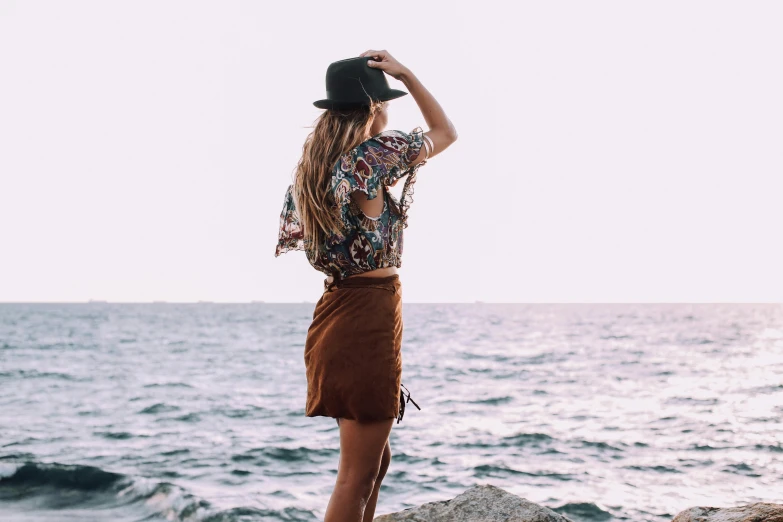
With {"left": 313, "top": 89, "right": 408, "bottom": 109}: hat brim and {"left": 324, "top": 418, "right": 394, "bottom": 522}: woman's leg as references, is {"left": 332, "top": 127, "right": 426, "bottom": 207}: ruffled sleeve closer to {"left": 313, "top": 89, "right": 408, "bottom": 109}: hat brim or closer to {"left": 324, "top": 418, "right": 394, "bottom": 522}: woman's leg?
{"left": 313, "top": 89, "right": 408, "bottom": 109}: hat brim

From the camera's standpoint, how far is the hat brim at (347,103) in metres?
3.10

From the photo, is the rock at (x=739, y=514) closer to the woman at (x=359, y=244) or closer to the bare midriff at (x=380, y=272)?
the woman at (x=359, y=244)

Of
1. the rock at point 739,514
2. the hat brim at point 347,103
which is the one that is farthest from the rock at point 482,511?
the hat brim at point 347,103

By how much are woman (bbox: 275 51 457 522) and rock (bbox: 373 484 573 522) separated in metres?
1.76

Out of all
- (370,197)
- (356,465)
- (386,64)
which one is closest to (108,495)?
(356,465)

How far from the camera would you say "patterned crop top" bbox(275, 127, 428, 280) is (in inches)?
118

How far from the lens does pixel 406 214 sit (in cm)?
321

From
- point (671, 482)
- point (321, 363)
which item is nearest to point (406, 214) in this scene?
point (321, 363)

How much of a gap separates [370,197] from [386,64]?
590mm

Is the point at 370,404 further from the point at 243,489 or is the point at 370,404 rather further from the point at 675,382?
the point at 675,382

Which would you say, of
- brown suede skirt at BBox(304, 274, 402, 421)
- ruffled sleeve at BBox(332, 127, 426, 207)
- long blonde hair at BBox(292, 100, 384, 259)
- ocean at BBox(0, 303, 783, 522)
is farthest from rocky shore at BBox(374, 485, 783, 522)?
ocean at BBox(0, 303, 783, 522)

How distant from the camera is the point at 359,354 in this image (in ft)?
10.2

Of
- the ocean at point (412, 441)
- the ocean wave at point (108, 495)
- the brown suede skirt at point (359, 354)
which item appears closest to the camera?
the brown suede skirt at point (359, 354)

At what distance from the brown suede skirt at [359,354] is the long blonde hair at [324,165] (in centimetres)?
25
